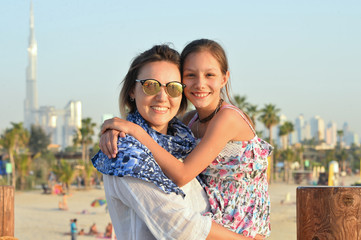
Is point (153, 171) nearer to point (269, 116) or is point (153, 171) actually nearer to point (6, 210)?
point (6, 210)

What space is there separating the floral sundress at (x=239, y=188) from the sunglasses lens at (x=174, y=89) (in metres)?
0.37

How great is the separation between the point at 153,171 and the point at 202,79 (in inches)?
29.4

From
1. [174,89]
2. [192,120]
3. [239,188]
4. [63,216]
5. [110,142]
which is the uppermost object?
[174,89]

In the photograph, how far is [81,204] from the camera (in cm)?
3266

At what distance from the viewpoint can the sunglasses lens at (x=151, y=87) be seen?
2322 millimetres

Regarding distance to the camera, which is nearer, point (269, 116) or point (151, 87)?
point (151, 87)

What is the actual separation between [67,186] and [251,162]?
4048cm

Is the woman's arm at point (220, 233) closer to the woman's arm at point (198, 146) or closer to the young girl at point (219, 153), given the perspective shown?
the young girl at point (219, 153)

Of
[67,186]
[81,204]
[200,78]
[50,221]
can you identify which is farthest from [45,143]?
[200,78]

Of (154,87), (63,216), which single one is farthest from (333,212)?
(63,216)

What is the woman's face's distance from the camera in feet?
7.68

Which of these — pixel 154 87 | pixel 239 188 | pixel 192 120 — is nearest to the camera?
pixel 154 87

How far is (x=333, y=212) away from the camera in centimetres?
235

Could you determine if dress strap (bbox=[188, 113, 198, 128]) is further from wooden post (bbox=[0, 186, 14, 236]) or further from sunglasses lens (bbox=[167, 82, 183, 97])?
wooden post (bbox=[0, 186, 14, 236])
